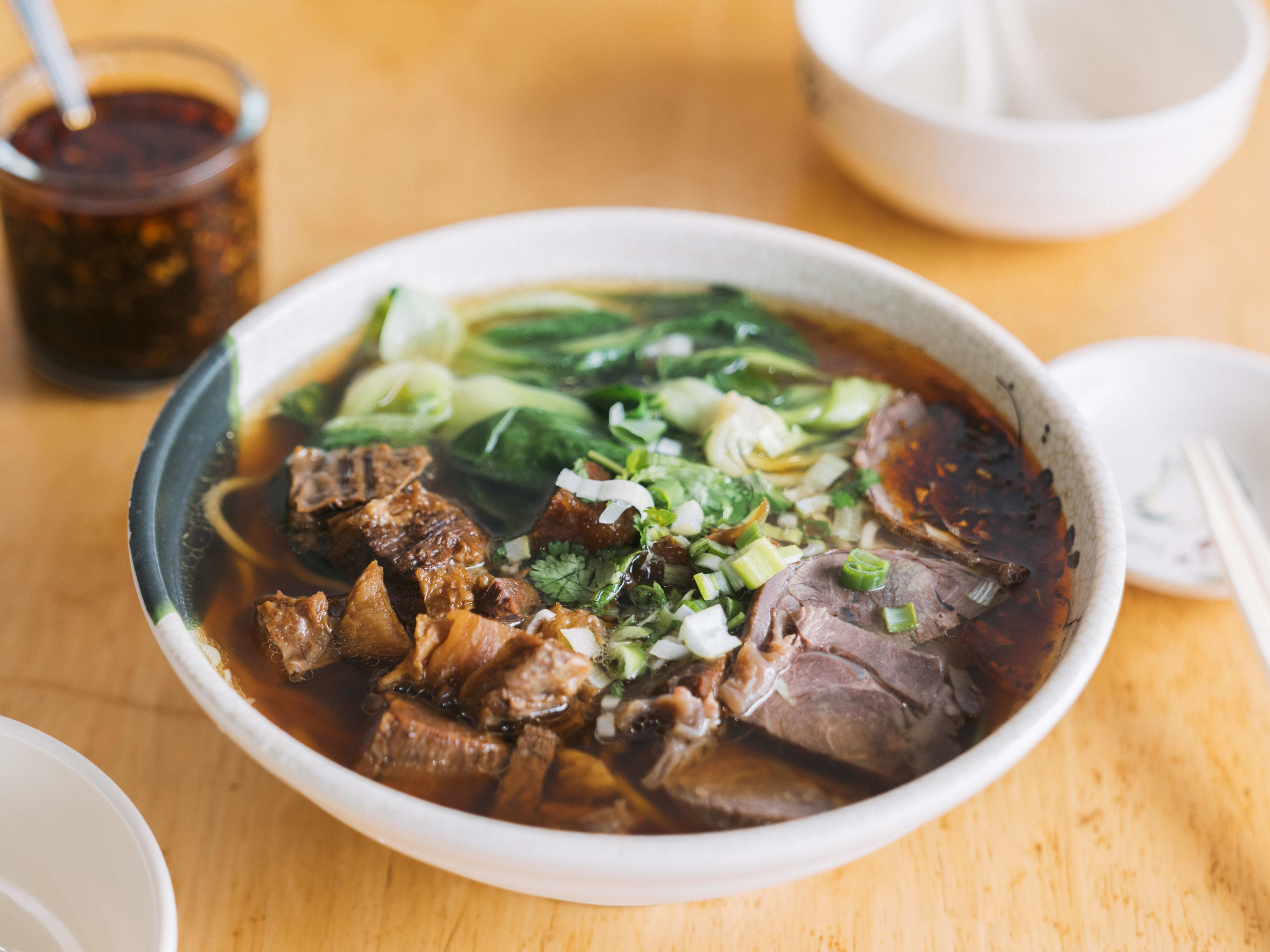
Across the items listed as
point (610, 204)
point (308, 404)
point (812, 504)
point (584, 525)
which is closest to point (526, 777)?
point (584, 525)

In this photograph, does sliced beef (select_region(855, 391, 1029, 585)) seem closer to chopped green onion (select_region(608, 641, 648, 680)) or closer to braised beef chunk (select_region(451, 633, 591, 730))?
chopped green onion (select_region(608, 641, 648, 680))

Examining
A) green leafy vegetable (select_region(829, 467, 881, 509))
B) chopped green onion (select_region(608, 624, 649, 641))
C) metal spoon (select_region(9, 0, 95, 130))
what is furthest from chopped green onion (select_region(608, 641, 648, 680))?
metal spoon (select_region(9, 0, 95, 130))

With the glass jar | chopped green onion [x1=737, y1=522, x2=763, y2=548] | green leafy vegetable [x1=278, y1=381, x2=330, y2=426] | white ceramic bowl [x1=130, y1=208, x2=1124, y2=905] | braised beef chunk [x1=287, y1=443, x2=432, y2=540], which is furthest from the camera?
the glass jar

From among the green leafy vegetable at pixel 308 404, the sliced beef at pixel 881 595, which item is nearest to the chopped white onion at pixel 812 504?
the sliced beef at pixel 881 595

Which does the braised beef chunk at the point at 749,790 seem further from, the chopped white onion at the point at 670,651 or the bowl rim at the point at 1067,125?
the bowl rim at the point at 1067,125

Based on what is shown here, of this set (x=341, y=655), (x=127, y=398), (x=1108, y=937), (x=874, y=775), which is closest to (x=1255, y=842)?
(x=1108, y=937)

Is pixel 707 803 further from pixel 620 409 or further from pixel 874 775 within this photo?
pixel 620 409
